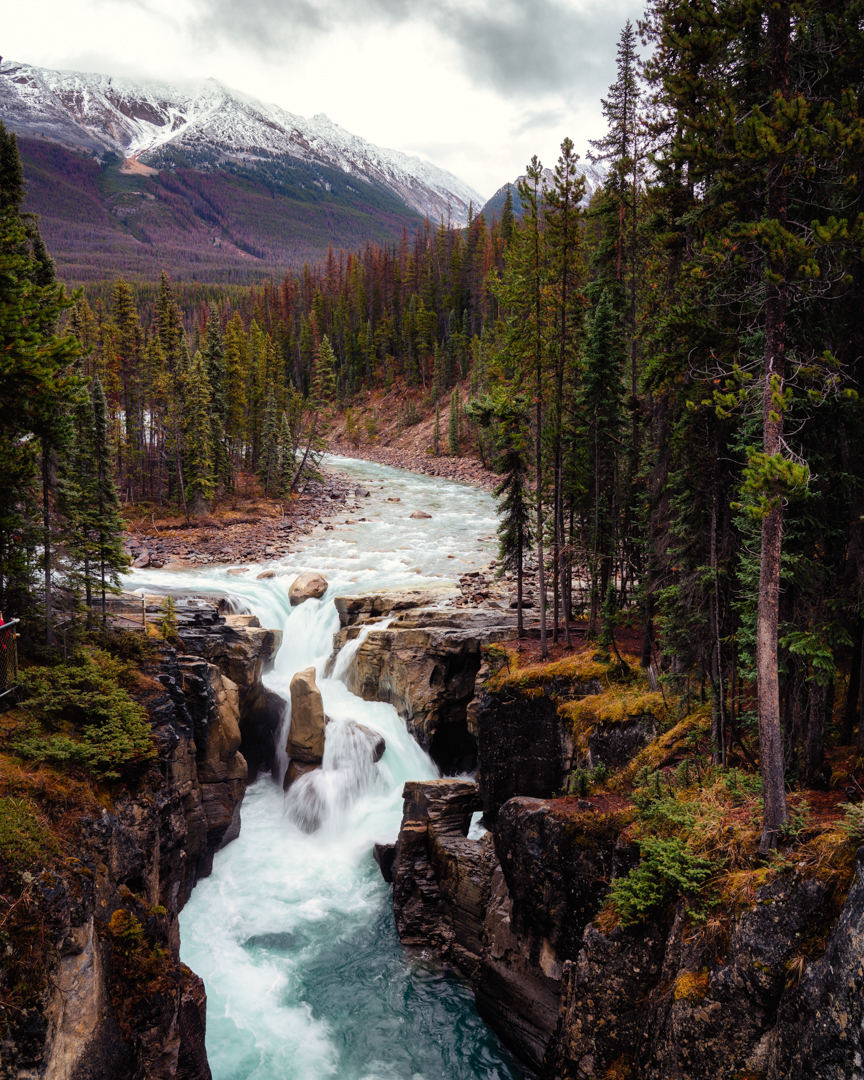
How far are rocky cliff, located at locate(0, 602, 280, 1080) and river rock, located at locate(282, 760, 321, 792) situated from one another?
3.70m

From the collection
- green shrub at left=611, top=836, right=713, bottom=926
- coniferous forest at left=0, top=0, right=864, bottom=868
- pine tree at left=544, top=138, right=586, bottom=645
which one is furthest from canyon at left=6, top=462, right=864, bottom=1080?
pine tree at left=544, top=138, right=586, bottom=645

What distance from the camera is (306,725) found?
22578 millimetres

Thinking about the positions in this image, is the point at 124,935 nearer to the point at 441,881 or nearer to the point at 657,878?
the point at 441,881

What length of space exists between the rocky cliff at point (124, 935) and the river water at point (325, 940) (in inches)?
60.9

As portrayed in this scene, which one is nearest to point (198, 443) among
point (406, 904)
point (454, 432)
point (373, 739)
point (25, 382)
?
point (373, 739)

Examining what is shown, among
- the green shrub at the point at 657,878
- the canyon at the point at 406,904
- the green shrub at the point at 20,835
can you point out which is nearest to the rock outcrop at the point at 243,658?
the canyon at the point at 406,904

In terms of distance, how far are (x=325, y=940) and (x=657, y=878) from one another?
1072cm

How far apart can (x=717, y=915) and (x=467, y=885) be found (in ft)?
27.6

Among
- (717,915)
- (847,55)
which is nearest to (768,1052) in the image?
(717,915)

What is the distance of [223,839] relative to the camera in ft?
66.1

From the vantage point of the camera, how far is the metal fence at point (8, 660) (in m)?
13.6

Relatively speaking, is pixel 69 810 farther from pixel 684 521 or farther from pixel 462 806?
pixel 684 521

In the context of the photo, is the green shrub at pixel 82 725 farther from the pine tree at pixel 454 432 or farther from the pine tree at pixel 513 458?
the pine tree at pixel 454 432

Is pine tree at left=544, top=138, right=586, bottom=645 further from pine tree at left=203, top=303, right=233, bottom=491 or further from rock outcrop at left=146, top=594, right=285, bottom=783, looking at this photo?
pine tree at left=203, top=303, right=233, bottom=491
